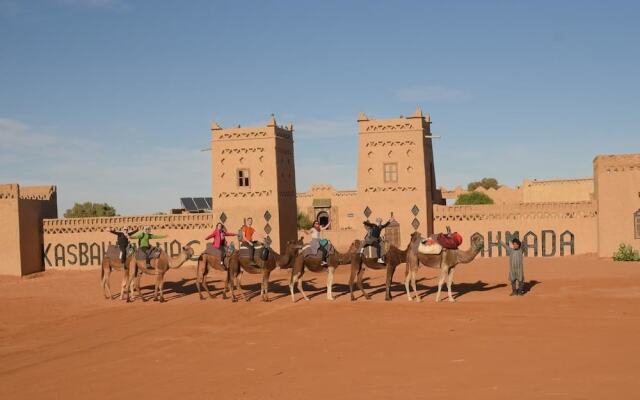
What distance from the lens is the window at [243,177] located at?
2912 centimetres

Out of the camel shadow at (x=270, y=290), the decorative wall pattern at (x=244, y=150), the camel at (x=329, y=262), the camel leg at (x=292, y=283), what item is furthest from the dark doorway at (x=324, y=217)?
the camel at (x=329, y=262)

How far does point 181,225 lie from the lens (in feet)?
101

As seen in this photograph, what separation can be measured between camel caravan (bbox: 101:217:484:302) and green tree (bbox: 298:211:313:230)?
126 ft

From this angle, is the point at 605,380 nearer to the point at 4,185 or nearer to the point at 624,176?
the point at 624,176

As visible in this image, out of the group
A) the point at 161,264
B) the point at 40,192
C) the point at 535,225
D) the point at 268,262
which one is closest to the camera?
the point at 268,262

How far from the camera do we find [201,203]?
40062 mm

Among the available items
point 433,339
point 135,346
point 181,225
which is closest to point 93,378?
point 135,346

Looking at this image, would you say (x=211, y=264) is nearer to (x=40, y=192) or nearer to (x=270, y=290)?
(x=270, y=290)

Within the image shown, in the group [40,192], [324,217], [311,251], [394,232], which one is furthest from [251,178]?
[324,217]

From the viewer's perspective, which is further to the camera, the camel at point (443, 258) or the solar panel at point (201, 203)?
the solar panel at point (201, 203)

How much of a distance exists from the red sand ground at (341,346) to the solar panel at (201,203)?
18766 millimetres

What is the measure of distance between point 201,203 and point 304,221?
21.5 metres

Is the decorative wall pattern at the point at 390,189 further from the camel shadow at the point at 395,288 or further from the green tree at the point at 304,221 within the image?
the green tree at the point at 304,221

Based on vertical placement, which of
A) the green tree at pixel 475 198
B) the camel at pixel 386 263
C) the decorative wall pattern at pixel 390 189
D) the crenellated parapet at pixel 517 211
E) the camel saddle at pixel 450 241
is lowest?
the camel at pixel 386 263
